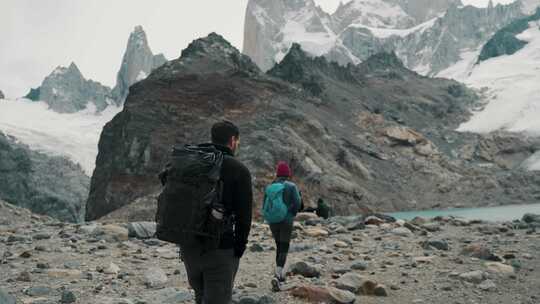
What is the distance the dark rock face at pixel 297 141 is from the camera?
241ft

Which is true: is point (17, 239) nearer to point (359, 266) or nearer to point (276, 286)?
point (276, 286)

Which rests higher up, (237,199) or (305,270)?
(237,199)

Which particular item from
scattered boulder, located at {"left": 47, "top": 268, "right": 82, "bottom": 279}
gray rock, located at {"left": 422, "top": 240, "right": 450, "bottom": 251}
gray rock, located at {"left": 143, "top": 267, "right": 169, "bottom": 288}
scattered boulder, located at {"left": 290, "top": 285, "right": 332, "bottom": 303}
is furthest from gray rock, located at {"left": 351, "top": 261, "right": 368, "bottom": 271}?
scattered boulder, located at {"left": 47, "top": 268, "right": 82, "bottom": 279}

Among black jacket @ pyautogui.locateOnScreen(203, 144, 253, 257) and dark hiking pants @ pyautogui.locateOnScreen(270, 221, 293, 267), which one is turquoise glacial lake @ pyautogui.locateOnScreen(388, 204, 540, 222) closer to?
dark hiking pants @ pyautogui.locateOnScreen(270, 221, 293, 267)

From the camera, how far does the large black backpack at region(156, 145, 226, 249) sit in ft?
17.7

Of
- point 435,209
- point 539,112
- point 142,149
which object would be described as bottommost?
point 435,209

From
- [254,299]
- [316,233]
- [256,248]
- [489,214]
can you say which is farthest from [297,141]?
[254,299]

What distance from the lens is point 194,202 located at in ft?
17.8

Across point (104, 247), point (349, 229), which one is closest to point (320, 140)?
point (349, 229)

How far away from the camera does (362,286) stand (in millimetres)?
9734

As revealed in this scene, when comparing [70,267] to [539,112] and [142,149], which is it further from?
[539,112]

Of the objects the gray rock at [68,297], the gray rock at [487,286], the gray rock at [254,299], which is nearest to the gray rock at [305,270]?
the gray rock at [254,299]

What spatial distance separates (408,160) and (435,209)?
58.2ft

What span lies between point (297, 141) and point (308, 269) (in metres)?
68.8
